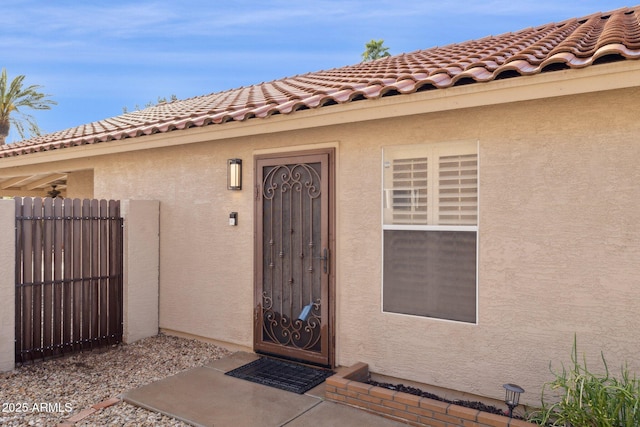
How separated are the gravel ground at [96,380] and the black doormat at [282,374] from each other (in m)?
0.87

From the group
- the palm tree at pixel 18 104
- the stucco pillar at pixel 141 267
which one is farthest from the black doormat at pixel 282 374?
the palm tree at pixel 18 104

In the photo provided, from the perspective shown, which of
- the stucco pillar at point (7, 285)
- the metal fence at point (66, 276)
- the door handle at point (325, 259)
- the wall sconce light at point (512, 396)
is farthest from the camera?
the metal fence at point (66, 276)

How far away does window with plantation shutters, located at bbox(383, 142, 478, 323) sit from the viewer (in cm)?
587

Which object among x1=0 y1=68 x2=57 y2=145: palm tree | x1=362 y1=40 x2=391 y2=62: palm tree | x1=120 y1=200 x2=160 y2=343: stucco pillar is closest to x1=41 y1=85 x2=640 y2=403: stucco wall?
x1=120 y1=200 x2=160 y2=343: stucco pillar

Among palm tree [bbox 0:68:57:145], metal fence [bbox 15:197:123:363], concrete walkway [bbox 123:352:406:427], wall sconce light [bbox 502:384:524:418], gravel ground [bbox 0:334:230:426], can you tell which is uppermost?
palm tree [bbox 0:68:57:145]

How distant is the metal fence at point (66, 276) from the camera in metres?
7.43

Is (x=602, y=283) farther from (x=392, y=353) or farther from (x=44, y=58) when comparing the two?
(x=44, y=58)

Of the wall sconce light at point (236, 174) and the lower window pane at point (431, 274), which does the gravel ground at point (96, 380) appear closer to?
the wall sconce light at point (236, 174)

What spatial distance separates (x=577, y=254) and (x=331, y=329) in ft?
10.8

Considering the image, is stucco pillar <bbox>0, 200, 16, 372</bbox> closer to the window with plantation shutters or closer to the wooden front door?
the wooden front door

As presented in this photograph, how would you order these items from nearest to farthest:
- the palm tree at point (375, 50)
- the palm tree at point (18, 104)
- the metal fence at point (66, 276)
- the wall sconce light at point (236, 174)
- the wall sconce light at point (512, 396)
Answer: the wall sconce light at point (512, 396) → the metal fence at point (66, 276) → the wall sconce light at point (236, 174) → the palm tree at point (18, 104) → the palm tree at point (375, 50)

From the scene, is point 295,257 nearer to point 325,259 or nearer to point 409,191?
point 325,259

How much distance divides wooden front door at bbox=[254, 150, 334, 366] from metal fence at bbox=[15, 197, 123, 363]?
2.77 metres

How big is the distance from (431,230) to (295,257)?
2.19 meters
